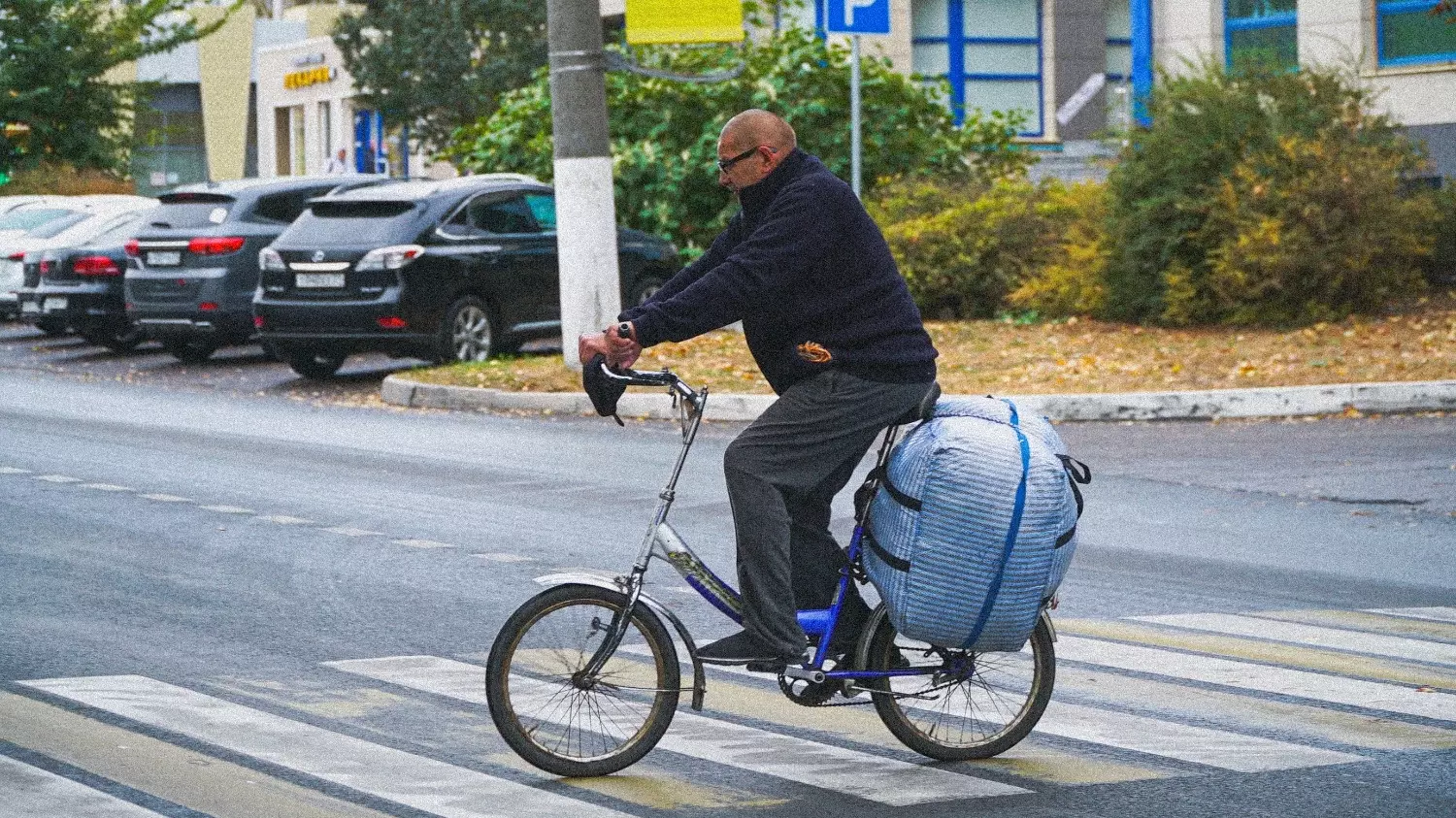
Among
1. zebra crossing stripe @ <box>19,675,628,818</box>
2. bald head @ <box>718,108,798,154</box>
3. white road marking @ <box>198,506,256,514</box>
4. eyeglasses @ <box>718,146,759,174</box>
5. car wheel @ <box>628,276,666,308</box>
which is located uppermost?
bald head @ <box>718,108,798,154</box>

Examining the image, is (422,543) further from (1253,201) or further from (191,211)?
(191,211)

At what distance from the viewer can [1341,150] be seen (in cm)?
1795

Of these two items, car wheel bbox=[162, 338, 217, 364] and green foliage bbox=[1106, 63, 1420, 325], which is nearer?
green foliage bbox=[1106, 63, 1420, 325]

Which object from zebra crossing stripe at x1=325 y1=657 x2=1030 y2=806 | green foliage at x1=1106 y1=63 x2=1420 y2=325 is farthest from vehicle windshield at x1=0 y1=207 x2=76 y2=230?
zebra crossing stripe at x1=325 y1=657 x2=1030 y2=806

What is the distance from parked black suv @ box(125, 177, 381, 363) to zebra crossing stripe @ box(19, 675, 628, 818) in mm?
14226

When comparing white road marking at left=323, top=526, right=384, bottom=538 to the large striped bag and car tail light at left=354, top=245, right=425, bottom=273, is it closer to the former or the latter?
the large striped bag

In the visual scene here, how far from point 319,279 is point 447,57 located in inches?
1109

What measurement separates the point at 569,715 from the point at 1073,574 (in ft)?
13.2

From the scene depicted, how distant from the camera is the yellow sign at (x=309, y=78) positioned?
62084 millimetres

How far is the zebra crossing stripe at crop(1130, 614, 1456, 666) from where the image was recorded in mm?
7785

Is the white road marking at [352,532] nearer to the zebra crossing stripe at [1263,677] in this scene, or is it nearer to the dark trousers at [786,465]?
the zebra crossing stripe at [1263,677]

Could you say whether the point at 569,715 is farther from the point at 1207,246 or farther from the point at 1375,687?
the point at 1207,246

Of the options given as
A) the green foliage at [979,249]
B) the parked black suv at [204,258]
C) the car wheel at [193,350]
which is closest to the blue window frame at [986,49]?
the green foliage at [979,249]

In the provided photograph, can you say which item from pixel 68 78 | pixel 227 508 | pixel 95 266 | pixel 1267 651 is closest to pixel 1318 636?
pixel 1267 651
